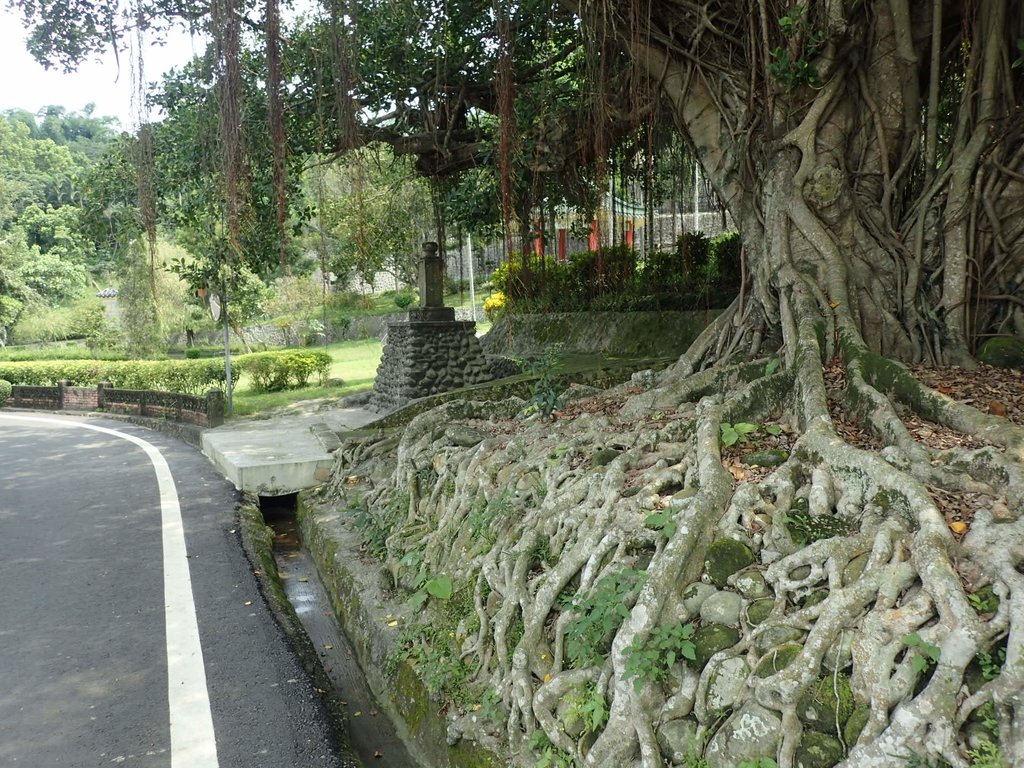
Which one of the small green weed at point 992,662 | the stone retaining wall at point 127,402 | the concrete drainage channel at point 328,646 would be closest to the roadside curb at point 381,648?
the concrete drainage channel at point 328,646

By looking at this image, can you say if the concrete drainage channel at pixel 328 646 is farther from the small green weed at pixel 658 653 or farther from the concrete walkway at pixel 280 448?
the small green weed at pixel 658 653

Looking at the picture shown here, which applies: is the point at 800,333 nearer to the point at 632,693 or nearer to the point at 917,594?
the point at 917,594

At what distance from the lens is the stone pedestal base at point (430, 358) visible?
12.0 m

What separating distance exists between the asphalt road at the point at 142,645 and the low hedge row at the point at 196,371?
8.02 m

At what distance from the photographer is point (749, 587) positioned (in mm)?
Result: 3188

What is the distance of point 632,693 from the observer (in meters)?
2.96

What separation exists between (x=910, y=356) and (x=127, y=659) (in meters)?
5.40

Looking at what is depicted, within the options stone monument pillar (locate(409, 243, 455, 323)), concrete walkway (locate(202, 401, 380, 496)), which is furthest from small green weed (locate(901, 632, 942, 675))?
stone monument pillar (locate(409, 243, 455, 323))

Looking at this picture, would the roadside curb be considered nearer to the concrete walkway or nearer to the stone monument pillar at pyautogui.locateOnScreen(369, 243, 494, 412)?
the concrete walkway

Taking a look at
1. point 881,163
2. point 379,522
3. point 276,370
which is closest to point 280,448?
point 379,522

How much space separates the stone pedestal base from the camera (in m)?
12.0

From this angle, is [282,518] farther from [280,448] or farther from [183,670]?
[183,670]

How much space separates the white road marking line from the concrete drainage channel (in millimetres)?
601

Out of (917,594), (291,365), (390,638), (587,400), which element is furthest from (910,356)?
(291,365)
